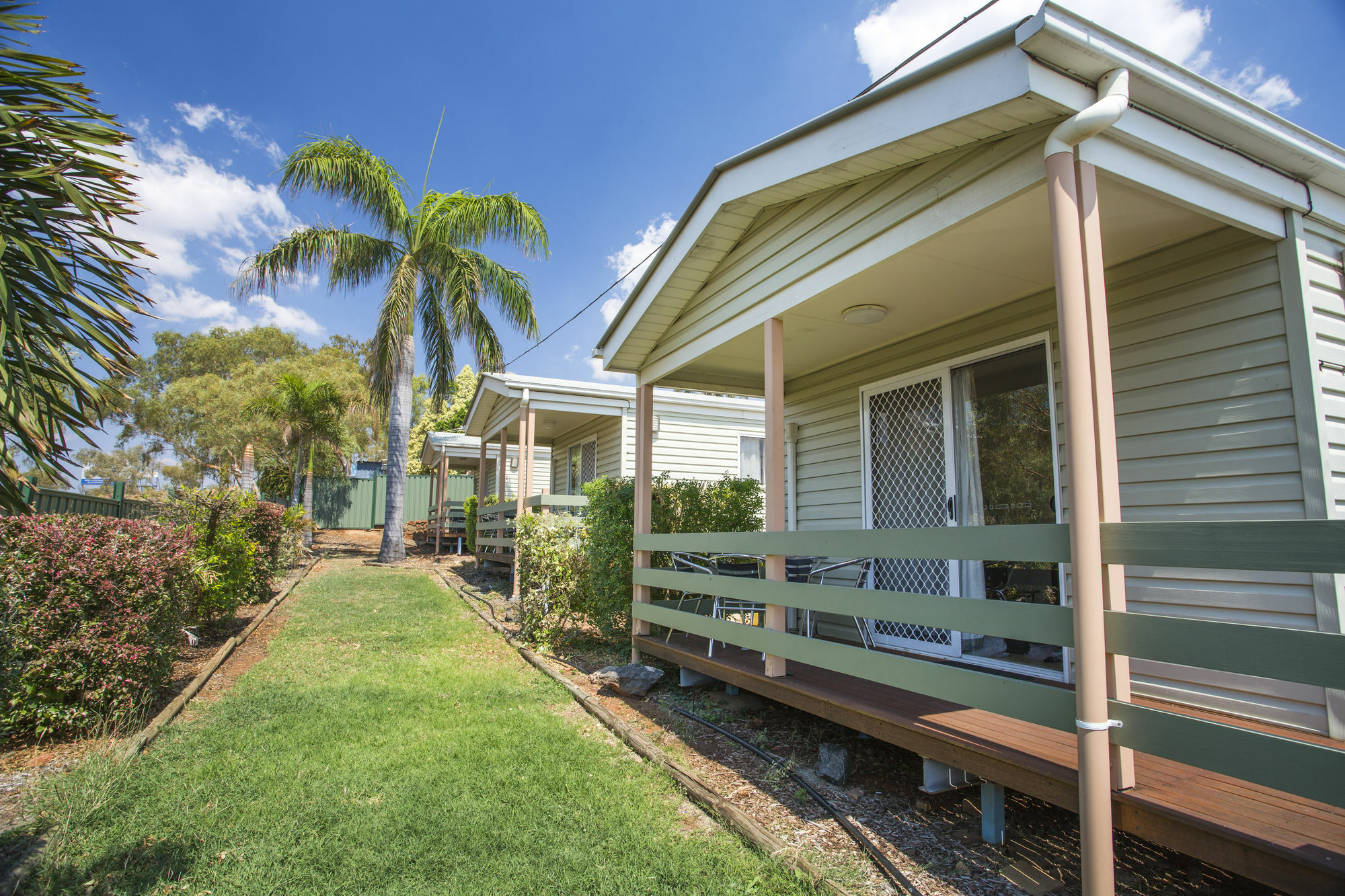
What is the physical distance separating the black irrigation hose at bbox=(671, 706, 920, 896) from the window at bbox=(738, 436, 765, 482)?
28.6ft

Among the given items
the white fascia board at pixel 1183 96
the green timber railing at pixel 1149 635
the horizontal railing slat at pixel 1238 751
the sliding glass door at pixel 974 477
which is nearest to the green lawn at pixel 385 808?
the green timber railing at pixel 1149 635

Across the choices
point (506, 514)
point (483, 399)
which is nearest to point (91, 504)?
point (506, 514)

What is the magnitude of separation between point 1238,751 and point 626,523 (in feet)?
18.1

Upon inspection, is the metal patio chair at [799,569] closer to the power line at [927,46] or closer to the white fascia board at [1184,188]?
the white fascia board at [1184,188]

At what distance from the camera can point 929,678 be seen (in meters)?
3.00

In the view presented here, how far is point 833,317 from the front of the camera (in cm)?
492

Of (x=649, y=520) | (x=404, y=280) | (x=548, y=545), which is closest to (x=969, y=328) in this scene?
(x=649, y=520)

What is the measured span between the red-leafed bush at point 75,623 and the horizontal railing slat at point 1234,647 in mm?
5342

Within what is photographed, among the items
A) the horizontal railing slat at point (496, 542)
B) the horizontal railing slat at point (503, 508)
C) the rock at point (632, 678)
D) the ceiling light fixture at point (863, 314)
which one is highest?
the ceiling light fixture at point (863, 314)

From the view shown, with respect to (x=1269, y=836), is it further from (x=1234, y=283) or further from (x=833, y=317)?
(x=833, y=317)

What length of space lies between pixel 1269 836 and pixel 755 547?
274cm

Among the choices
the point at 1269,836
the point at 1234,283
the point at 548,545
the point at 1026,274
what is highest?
the point at 1026,274

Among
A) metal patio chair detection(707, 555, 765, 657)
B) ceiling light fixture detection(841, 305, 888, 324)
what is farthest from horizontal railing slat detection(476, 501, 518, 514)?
ceiling light fixture detection(841, 305, 888, 324)

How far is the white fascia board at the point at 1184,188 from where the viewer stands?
8.87 ft
